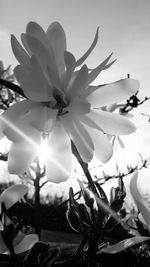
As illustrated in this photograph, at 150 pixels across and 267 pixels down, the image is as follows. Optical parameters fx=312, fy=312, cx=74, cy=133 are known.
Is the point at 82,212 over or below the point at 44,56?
below

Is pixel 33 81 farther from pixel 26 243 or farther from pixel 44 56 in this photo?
pixel 26 243

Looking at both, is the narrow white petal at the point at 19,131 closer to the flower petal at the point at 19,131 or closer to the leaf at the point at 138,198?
the flower petal at the point at 19,131

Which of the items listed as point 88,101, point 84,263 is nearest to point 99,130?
point 88,101

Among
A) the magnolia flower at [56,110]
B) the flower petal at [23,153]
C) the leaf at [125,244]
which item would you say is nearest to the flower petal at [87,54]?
the magnolia flower at [56,110]

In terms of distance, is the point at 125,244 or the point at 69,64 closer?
the point at 125,244

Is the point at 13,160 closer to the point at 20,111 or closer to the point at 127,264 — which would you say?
the point at 20,111

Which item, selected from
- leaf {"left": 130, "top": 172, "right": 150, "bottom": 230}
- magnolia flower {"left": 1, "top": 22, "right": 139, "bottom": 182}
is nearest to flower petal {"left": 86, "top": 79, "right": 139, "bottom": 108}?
magnolia flower {"left": 1, "top": 22, "right": 139, "bottom": 182}

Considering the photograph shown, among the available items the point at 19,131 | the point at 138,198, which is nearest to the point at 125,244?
the point at 138,198
